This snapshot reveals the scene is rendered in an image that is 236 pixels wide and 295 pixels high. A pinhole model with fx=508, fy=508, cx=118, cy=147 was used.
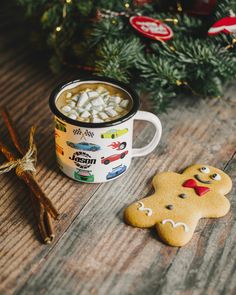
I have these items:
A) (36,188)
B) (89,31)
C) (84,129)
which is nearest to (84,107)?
Result: (84,129)

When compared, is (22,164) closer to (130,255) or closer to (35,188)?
(35,188)

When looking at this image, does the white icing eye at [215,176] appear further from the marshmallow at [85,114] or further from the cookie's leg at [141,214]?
the marshmallow at [85,114]

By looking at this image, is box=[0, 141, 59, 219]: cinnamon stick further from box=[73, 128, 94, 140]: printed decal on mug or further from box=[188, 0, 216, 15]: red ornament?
box=[188, 0, 216, 15]: red ornament

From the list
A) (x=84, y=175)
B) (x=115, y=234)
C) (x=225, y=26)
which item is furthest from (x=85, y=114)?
(x=225, y=26)

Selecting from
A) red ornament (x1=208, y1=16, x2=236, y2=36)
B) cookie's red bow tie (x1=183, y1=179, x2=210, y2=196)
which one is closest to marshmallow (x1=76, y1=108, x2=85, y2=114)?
cookie's red bow tie (x1=183, y1=179, x2=210, y2=196)

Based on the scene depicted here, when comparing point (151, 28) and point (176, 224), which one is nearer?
point (176, 224)

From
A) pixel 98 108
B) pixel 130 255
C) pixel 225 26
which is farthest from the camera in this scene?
pixel 225 26

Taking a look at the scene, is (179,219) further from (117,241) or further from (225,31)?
(225,31)
